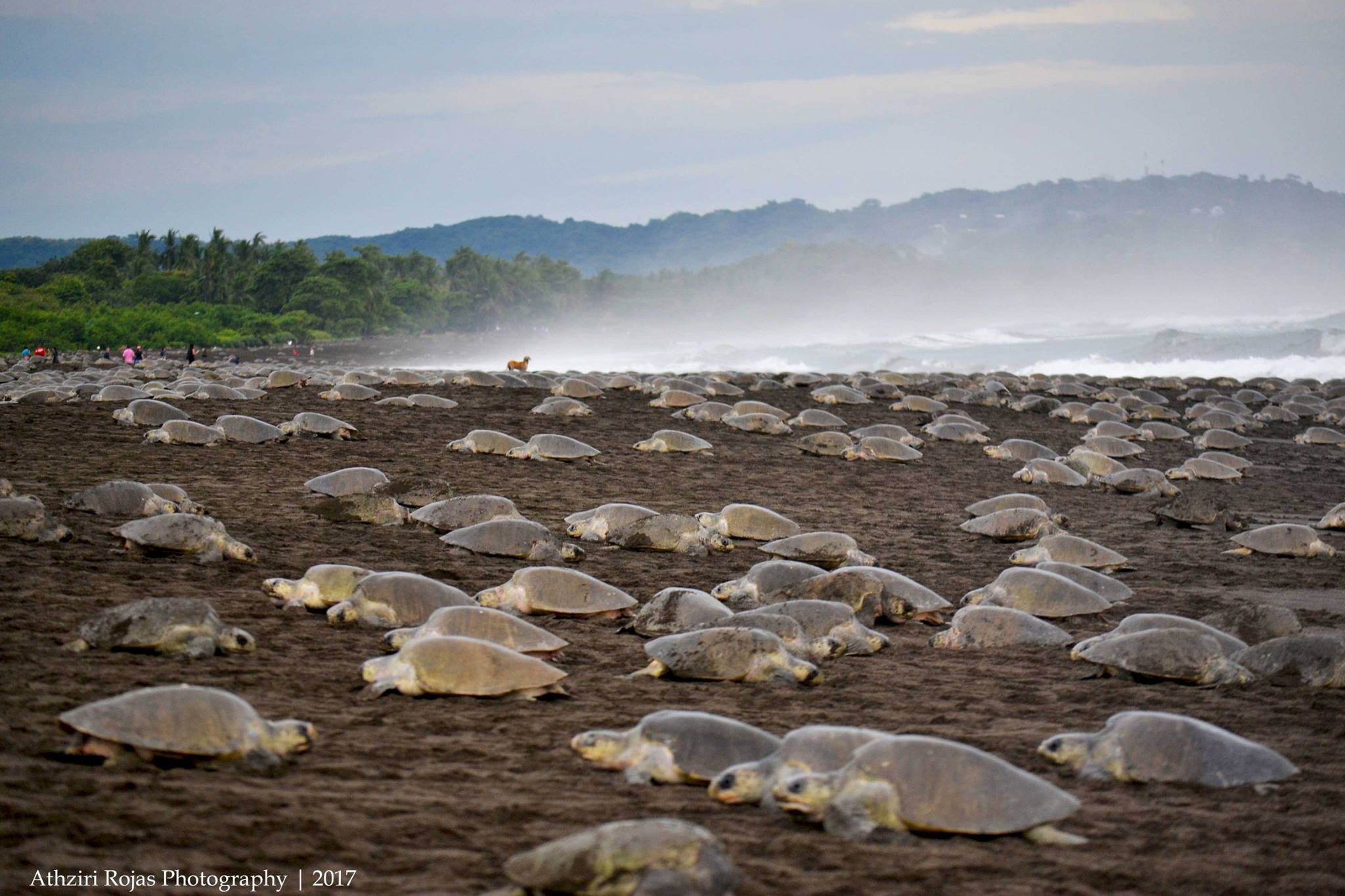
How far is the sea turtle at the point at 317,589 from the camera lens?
5.84m

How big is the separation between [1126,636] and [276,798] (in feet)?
13.4

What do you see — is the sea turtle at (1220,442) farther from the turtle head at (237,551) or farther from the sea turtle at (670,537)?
the turtle head at (237,551)

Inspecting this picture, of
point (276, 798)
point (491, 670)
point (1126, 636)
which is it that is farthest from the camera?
point (1126, 636)

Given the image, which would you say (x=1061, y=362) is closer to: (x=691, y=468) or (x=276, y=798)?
(x=691, y=468)

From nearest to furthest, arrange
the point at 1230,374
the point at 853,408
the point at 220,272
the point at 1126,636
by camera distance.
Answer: the point at 1126,636 → the point at 853,408 → the point at 1230,374 → the point at 220,272

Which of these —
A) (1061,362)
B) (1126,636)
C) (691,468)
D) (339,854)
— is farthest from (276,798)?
(1061,362)

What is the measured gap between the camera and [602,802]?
3.49 m

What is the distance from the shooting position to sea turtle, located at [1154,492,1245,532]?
1008 cm

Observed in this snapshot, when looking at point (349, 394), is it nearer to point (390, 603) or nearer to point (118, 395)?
point (118, 395)

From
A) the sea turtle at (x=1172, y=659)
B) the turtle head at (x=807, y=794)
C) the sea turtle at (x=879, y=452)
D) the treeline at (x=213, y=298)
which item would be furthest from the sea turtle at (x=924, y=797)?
the treeline at (x=213, y=298)

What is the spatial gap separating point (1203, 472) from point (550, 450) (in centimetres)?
828

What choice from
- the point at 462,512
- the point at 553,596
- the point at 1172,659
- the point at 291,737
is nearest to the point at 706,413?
the point at 462,512

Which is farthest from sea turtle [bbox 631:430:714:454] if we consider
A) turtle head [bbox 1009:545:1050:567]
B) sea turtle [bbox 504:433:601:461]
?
turtle head [bbox 1009:545:1050:567]

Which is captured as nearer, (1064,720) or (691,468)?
(1064,720)
